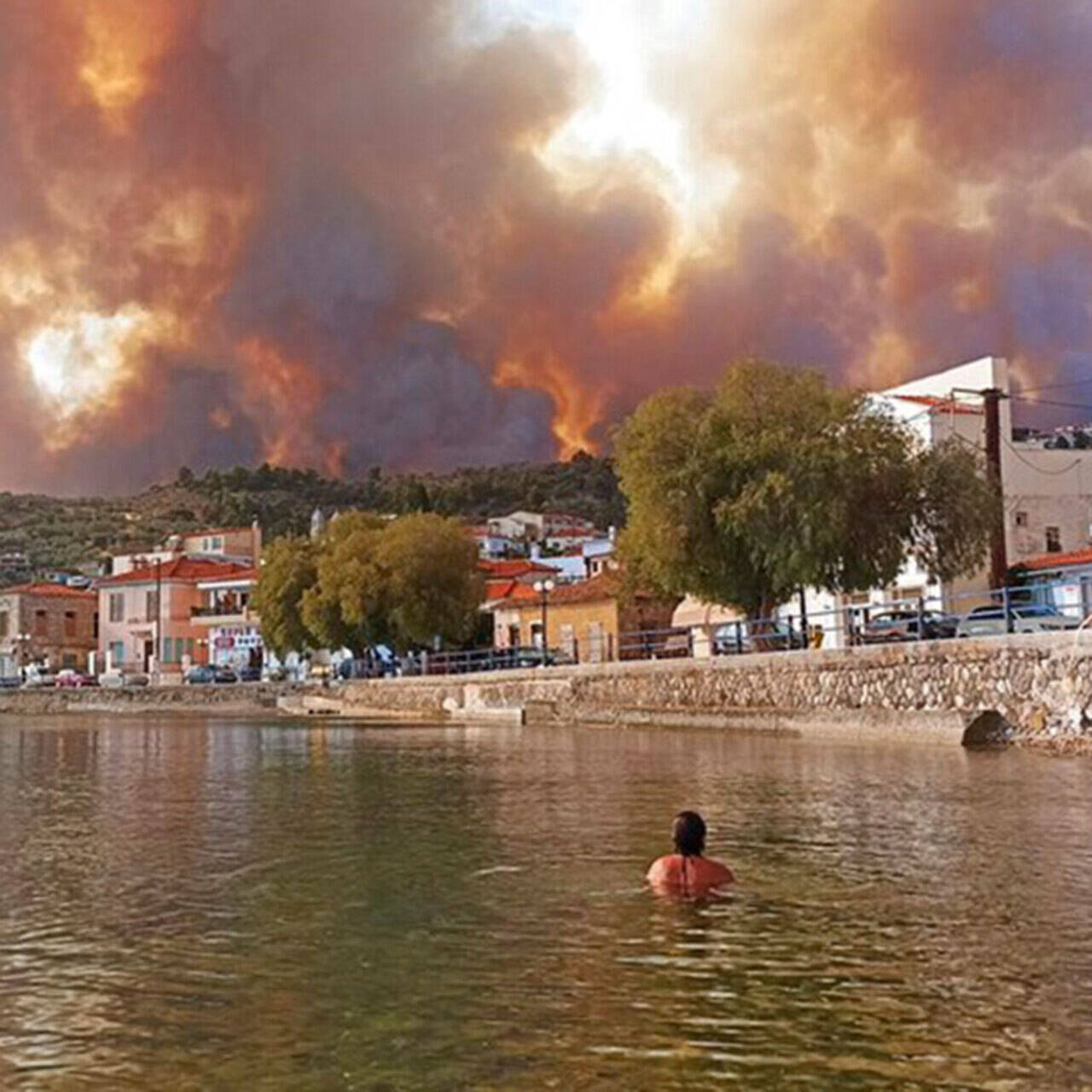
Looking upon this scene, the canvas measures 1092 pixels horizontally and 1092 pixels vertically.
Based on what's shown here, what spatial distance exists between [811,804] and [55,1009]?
1087cm

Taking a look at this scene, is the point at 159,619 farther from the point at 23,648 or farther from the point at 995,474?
the point at 995,474

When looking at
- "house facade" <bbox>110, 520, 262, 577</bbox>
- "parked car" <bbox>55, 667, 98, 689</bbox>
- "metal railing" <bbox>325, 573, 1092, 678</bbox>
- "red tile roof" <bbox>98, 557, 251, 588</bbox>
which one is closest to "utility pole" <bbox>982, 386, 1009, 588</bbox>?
"metal railing" <bbox>325, 573, 1092, 678</bbox>

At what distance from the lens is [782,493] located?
35219 millimetres

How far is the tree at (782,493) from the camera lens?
35625 millimetres

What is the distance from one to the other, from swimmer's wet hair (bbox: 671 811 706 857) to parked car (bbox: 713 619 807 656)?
25.0 m

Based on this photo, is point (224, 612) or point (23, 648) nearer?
point (224, 612)

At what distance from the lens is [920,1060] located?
6.16 metres

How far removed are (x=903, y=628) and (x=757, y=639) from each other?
4920 millimetres

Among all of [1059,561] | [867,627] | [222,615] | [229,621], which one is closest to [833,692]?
[867,627]

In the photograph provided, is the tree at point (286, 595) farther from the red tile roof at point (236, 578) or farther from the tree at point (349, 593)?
the red tile roof at point (236, 578)

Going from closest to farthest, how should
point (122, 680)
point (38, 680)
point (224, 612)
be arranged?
point (122, 680) < point (38, 680) < point (224, 612)

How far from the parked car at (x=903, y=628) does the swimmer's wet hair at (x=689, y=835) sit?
865 inches

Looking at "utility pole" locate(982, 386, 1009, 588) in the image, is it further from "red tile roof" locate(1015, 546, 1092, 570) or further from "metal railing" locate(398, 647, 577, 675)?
"metal railing" locate(398, 647, 577, 675)

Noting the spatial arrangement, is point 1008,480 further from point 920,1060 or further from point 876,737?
point 920,1060
